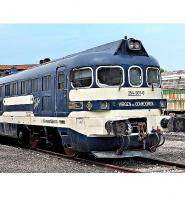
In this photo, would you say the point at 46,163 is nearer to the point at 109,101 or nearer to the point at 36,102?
the point at 109,101

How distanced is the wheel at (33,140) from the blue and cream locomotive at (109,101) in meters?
2.52

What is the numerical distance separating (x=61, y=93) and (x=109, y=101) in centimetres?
185

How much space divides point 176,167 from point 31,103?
5922 millimetres

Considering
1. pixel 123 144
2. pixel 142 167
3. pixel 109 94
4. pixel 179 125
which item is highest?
pixel 109 94

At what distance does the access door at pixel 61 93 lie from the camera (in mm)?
12133

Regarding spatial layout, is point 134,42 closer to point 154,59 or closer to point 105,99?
point 154,59

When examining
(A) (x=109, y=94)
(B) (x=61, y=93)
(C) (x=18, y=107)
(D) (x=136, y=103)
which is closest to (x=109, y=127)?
(A) (x=109, y=94)

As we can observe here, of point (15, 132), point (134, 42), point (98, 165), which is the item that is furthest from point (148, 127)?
point (15, 132)

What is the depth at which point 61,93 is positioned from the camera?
12.4m

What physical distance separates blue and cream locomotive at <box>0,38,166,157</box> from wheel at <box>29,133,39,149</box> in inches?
99.3

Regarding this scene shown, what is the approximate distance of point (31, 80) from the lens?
49.5 ft

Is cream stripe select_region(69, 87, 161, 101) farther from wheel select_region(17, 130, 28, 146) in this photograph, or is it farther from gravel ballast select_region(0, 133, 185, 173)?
wheel select_region(17, 130, 28, 146)

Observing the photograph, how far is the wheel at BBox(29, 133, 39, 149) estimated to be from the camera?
50.6 feet

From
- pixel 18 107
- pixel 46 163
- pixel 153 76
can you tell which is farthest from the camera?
pixel 18 107
